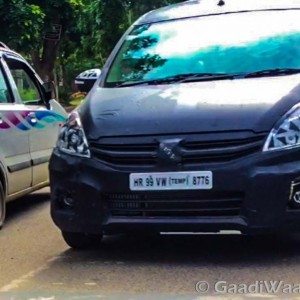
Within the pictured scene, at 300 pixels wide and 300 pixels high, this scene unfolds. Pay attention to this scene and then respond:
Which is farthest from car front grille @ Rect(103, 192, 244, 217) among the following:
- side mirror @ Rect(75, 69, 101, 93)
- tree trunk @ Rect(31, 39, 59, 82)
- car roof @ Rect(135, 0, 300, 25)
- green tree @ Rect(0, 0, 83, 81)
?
tree trunk @ Rect(31, 39, 59, 82)

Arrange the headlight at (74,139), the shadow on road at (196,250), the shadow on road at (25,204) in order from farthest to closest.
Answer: the shadow on road at (25,204) < the shadow on road at (196,250) < the headlight at (74,139)

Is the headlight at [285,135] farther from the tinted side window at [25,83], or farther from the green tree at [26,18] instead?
the green tree at [26,18]

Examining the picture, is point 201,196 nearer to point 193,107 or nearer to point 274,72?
point 193,107

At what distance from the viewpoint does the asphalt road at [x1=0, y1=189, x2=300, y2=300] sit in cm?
462

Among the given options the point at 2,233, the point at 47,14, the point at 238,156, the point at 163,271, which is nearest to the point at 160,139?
the point at 238,156

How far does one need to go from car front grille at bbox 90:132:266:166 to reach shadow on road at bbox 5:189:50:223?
9.17 feet

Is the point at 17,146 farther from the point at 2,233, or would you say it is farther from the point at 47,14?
the point at 47,14


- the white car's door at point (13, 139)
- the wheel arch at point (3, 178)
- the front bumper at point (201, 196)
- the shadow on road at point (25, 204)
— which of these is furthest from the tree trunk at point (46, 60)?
the front bumper at point (201, 196)

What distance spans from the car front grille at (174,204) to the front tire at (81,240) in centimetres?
69

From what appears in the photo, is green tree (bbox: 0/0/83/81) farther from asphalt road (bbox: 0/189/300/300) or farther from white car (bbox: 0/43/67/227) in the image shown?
asphalt road (bbox: 0/189/300/300)

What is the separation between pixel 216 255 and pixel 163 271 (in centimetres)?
56

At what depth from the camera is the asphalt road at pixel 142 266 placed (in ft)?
15.2

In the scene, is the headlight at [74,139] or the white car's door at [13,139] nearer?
the headlight at [74,139]

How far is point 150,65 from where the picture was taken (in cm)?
591
